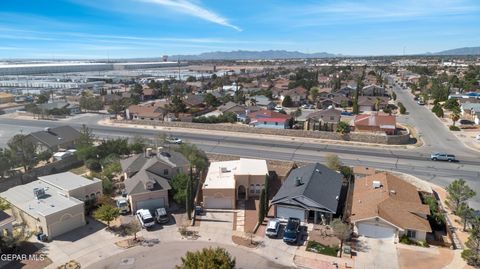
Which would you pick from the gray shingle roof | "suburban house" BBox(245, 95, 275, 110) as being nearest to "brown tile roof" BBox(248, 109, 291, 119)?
"suburban house" BBox(245, 95, 275, 110)

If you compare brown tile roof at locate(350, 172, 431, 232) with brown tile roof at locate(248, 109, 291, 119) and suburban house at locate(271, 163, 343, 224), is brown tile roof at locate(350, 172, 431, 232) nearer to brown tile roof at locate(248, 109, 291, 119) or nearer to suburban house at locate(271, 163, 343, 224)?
suburban house at locate(271, 163, 343, 224)

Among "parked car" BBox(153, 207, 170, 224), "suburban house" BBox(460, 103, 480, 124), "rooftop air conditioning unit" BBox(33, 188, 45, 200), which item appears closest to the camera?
"parked car" BBox(153, 207, 170, 224)

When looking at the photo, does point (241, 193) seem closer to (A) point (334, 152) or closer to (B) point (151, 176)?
(B) point (151, 176)

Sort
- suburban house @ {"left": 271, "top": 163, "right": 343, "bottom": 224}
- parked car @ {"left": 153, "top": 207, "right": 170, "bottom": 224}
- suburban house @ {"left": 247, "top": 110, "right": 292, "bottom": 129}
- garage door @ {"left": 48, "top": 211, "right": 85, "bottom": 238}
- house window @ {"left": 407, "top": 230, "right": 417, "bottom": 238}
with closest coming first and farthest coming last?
house window @ {"left": 407, "top": 230, "right": 417, "bottom": 238} < garage door @ {"left": 48, "top": 211, "right": 85, "bottom": 238} < suburban house @ {"left": 271, "top": 163, "right": 343, "bottom": 224} < parked car @ {"left": 153, "top": 207, "right": 170, "bottom": 224} < suburban house @ {"left": 247, "top": 110, "right": 292, "bottom": 129}

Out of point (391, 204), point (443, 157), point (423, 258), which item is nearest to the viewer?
point (423, 258)

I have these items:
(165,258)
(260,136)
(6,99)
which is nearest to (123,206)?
(165,258)
